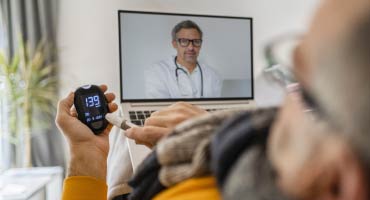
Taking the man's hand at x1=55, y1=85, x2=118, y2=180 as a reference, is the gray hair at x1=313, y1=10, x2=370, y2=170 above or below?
above

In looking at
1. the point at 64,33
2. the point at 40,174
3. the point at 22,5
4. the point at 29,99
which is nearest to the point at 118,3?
the point at 64,33

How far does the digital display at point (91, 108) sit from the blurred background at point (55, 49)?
4.00 feet

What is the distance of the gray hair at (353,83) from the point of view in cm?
20

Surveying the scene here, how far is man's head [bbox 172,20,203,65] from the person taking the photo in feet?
5.80

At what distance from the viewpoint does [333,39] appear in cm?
21

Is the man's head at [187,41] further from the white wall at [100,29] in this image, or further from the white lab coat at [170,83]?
the white wall at [100,29]

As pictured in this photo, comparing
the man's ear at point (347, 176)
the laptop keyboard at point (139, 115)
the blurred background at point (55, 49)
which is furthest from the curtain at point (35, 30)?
the man's ear at point (347, 176)

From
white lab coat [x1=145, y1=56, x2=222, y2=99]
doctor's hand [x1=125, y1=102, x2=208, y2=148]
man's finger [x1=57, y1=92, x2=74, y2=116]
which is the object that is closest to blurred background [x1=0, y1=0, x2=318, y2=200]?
white lab coat [x1=145, y1=56, x2=222, y2=99]

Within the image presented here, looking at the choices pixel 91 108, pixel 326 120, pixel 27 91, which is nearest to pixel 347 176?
pixel 326 120

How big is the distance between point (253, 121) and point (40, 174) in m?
1.70

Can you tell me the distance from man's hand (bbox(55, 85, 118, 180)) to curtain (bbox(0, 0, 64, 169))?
133cm

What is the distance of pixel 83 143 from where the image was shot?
78 centimetres

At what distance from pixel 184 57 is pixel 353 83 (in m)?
1.59

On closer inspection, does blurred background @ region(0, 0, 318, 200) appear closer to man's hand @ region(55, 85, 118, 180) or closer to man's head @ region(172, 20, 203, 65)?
man's head @ region(172, 20, 203, 65)
